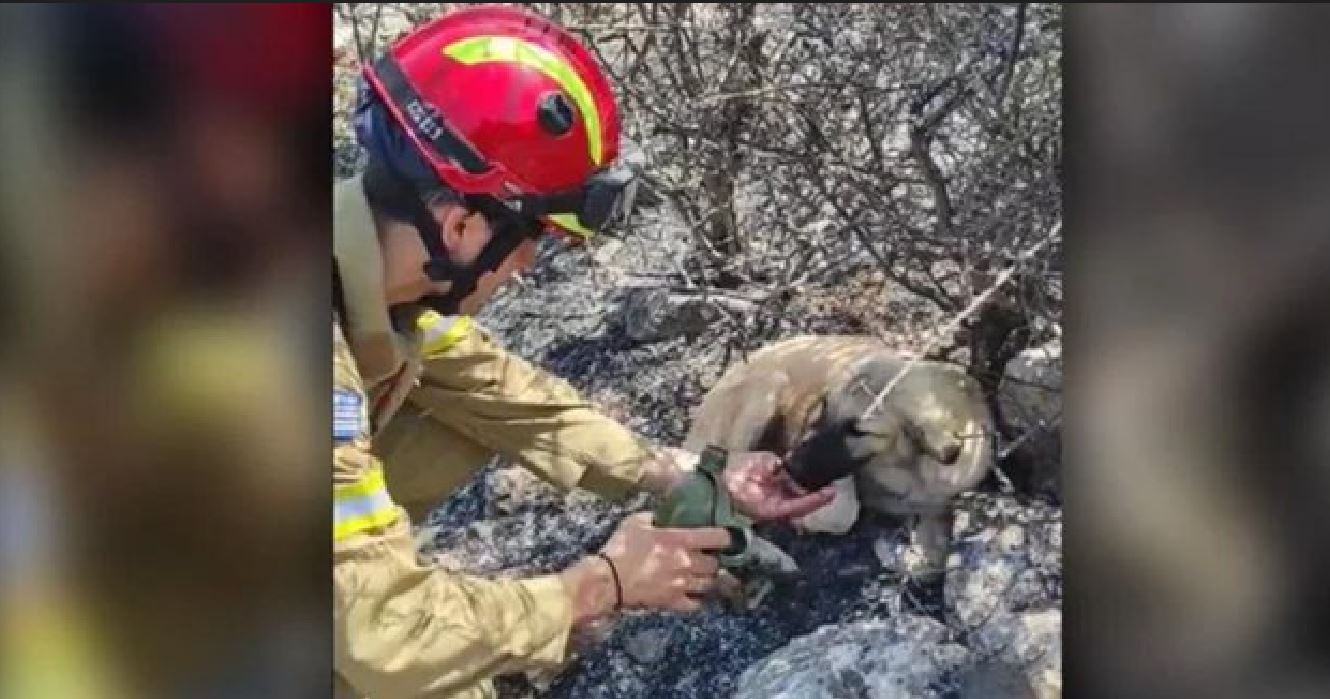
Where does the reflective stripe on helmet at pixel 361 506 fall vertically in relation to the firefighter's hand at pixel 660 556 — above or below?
above

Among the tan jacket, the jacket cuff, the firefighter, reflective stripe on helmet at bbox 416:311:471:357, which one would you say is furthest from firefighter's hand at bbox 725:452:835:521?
reflective stripe on helmet at bbox 416:311:471:357

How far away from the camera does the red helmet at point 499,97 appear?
2578 millimetres

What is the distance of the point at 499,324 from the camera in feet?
8.64

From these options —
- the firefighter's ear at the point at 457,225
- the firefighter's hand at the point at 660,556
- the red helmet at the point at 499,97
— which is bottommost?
the firefighter's hand at the point at 660,556

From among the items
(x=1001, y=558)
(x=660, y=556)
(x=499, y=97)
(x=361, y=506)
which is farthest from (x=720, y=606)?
(x=499, y=97)

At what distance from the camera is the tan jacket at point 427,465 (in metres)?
2.61

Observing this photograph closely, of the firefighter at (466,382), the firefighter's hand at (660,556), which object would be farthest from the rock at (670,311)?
the firefighter's hand at (660,556)

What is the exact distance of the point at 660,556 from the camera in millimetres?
2641

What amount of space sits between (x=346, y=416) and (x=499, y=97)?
17.4 inches

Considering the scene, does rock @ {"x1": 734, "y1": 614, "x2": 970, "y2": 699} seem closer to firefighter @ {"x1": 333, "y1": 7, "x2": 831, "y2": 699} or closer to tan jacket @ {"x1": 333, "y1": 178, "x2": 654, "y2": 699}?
firefighter @ {"x1": 333, "y1": 7, "x2": 831, "y2": 699}

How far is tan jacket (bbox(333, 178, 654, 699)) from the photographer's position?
2611mm

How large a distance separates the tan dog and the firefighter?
0.04m
